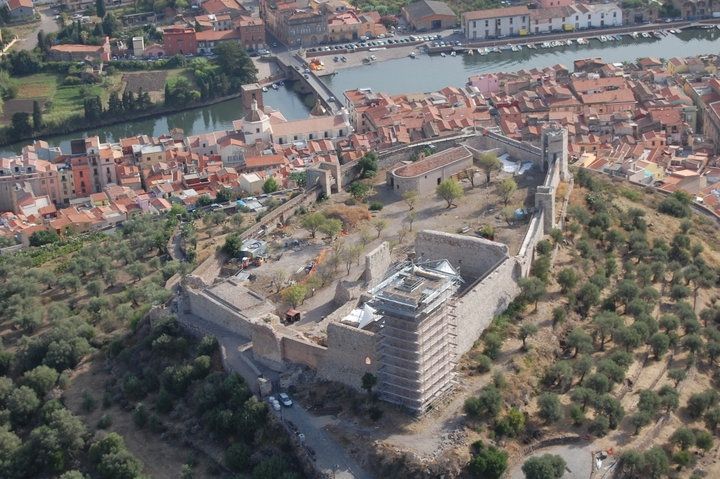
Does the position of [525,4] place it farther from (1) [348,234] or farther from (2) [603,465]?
(2) [603,465]

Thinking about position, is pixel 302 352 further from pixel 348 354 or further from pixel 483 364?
pixel 483 364

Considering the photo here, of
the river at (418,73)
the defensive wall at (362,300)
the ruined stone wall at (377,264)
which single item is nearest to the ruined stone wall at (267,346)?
the defensive wall at (362,300)

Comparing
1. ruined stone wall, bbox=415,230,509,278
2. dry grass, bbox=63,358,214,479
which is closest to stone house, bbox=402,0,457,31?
ruined stone wall, bbox=415,230,509,278

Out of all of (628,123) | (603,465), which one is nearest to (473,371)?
(603,465)

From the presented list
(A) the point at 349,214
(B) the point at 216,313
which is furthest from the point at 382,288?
(A) the point at 349,214

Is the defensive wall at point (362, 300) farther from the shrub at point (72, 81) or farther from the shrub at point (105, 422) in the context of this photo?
the shrub at point (72, 81)

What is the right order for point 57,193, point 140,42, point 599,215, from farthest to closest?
point 140,42 → point 57,193 → point 599,215
